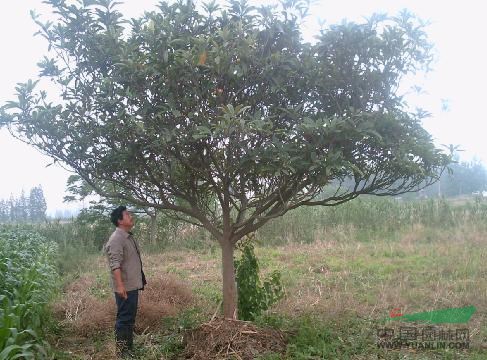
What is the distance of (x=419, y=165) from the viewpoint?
162 inches

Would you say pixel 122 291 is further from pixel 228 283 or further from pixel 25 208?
pixel 25 208

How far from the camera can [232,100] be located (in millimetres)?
4160

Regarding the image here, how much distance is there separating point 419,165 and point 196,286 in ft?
16.5

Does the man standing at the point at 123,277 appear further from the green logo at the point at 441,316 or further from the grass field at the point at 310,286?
the green logo at the point at 441,316

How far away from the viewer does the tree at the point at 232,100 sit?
378 centimetres

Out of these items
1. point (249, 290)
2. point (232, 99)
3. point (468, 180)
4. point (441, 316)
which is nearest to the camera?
point (232, 99)

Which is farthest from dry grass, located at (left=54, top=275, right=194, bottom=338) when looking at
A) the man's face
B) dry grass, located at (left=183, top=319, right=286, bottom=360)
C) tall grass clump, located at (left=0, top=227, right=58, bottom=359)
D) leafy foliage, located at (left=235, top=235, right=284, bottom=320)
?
the man's face

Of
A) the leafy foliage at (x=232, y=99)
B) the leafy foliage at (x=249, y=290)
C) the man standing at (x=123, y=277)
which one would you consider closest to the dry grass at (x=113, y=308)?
the man standing at (x=123, y=277)

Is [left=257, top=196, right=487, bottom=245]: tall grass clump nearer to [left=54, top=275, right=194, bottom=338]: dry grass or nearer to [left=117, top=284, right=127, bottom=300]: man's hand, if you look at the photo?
[left=54, top=275, right=194, bottom=338]: dry grass

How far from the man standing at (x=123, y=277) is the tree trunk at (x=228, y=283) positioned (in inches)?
36.6

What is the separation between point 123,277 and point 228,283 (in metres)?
1.14

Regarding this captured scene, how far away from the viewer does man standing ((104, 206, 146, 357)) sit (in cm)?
452

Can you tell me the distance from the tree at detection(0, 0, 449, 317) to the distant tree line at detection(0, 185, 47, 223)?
22.3 meters

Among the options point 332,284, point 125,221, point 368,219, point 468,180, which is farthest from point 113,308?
point 468,180
